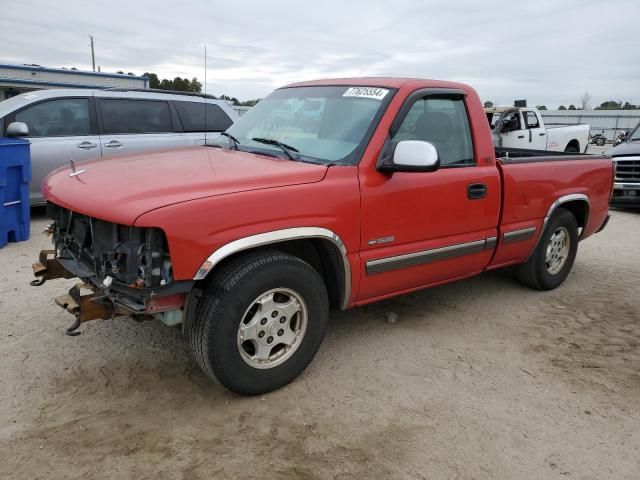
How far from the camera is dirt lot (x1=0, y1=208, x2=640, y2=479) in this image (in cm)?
267

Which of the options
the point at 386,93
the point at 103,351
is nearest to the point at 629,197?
the point at 386,93

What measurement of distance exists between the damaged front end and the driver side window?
6.13 ft

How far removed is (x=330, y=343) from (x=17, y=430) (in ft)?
6.66

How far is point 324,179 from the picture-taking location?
3277 mm

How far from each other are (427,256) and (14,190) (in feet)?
16.6

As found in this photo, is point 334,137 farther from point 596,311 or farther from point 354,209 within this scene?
point 596,311

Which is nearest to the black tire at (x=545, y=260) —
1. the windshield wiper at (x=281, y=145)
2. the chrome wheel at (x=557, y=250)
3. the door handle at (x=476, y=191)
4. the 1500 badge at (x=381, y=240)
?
the chrome wheel at (x=557, y=250)

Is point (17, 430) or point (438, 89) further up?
point (438, 89)

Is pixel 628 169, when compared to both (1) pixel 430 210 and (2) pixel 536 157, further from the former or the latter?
(1) pixel 430 210

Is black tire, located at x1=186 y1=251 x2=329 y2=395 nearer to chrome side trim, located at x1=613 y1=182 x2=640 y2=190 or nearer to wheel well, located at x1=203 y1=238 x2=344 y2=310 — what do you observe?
wheel well, located at x1=203 y1=238 x2=344 y2=310

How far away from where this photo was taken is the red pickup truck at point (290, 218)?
2.80 meters

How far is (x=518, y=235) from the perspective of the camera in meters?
4.62

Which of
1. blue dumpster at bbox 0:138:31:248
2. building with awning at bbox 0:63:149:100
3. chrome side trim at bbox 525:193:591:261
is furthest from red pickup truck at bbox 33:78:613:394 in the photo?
building with awning at bbox 0:63:149:100

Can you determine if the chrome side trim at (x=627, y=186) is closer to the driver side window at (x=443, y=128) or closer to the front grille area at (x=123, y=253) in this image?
the driver side window at (x=443, y=128)
